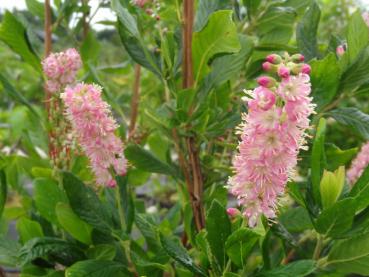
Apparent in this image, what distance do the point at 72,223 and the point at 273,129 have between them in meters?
0.56

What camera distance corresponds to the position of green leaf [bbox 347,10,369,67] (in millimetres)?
995

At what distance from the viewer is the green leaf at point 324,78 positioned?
0.95m

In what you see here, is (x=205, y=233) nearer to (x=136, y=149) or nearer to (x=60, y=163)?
(x=136, y=149)

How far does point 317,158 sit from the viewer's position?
2.75 ft

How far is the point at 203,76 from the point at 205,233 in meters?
0.33

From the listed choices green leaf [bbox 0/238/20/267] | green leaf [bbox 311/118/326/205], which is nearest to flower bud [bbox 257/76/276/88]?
green leaf [bbox 311/118/326/205]

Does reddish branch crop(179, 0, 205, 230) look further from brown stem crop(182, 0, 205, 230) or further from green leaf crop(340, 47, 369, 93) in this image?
green leaf crop(340, 47, 369, 93)

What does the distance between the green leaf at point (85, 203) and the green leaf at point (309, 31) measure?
501 mm

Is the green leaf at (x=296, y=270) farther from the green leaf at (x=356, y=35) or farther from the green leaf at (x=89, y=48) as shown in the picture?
the green leaf at (x=89, y=48)

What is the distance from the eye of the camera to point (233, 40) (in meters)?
0.96

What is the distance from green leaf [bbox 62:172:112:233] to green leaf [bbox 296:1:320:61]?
50 centimetres

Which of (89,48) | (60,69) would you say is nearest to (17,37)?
(60,69)

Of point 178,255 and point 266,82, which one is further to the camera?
point 178,255

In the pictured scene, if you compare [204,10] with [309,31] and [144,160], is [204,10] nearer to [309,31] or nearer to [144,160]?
[309,31]
